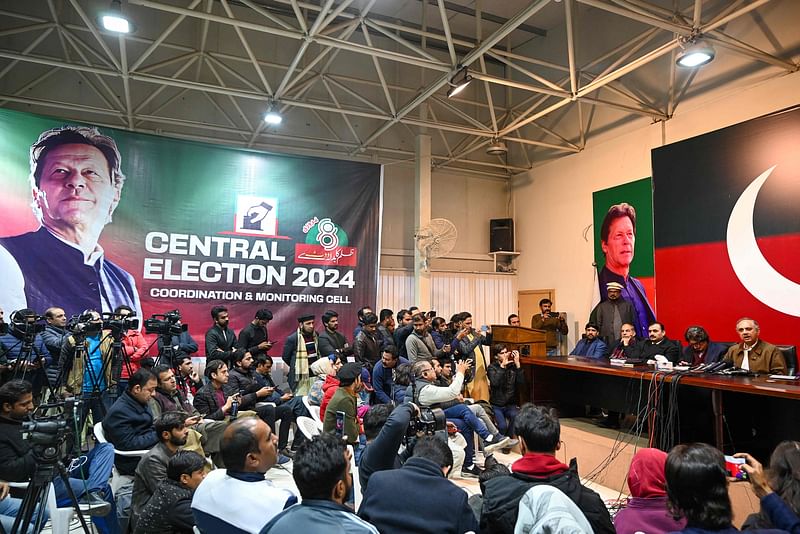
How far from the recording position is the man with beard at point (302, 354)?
5.47 meters

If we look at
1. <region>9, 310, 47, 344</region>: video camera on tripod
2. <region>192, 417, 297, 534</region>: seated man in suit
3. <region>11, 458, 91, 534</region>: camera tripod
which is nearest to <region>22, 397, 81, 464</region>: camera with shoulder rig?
<region>11, 458, 91, 534</region>: camera tripod

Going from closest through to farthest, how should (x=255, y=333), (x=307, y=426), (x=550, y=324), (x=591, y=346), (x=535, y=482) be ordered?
1. (x=535, y=482)
2. (x=307, y=426)
3. (x=255, y=333)
4. (x=591, y=346)
5. (x=550, y=324)

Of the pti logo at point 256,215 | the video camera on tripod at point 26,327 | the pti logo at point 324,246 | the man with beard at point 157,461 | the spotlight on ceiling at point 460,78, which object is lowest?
the man with beard at point 157,461

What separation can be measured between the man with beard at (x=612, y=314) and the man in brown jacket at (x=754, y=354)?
234 cm

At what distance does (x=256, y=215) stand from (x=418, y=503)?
586 centimetres

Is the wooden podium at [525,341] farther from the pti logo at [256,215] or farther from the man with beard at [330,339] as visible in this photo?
the pti logo at [256,215]

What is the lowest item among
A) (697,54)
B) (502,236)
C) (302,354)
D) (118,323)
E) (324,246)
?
(302,354)

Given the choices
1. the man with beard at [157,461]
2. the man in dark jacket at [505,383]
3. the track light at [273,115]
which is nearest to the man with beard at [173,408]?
the man with beard at [157,461]

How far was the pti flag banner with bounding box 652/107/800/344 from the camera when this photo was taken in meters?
5.52

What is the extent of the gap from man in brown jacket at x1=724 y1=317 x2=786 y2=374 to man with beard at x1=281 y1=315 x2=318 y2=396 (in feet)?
13.2

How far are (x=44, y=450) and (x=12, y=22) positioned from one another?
291 inches

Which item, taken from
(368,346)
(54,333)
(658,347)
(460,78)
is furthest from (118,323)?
(658,347)

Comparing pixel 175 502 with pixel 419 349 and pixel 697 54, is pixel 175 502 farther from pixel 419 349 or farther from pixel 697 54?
pixel 697 54

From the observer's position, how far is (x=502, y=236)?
9.73 meters
